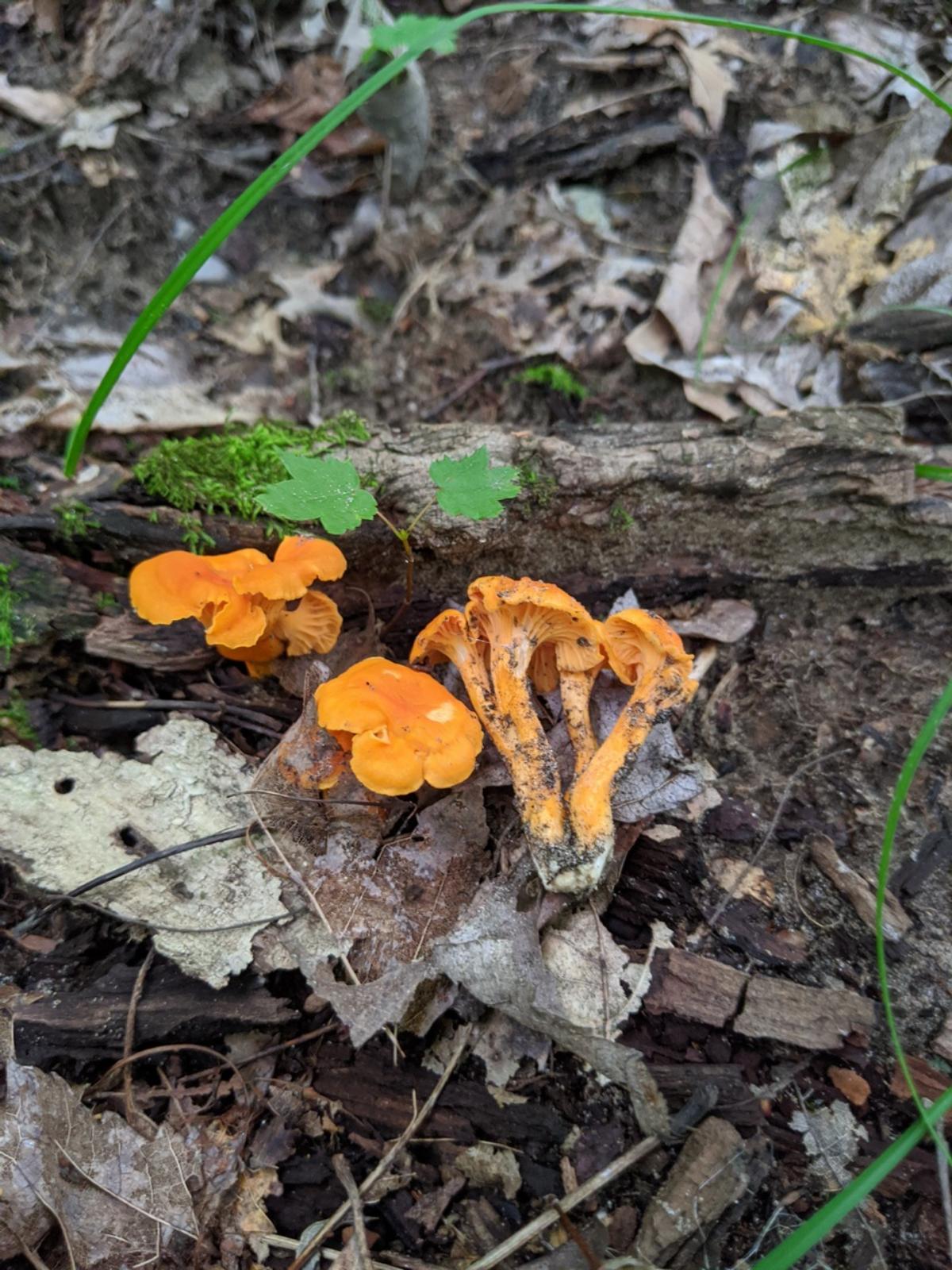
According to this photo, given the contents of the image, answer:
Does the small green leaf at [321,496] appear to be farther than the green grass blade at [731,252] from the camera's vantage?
No

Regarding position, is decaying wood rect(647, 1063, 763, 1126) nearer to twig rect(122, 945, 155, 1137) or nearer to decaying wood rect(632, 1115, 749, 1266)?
decaying wood rect(632, 1115, 749, 1266)

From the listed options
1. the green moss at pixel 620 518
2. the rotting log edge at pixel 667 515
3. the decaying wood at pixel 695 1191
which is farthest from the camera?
the green moss at pixel 620 518

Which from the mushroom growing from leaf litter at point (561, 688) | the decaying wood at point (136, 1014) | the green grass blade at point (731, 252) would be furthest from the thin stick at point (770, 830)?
the green grass blade at point (731, 252)

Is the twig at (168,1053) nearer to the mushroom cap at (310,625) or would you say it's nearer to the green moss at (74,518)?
the mushroom cap at (310,625)

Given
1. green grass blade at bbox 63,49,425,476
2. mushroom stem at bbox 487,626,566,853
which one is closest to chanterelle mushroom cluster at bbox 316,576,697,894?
mushroom stem at bbox 487,626,566,853

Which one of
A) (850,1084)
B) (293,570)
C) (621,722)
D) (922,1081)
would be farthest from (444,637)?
(922,1081)

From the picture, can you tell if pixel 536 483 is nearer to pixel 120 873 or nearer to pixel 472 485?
pixel 472 485

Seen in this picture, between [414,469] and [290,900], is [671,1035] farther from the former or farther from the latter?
[414,469]
